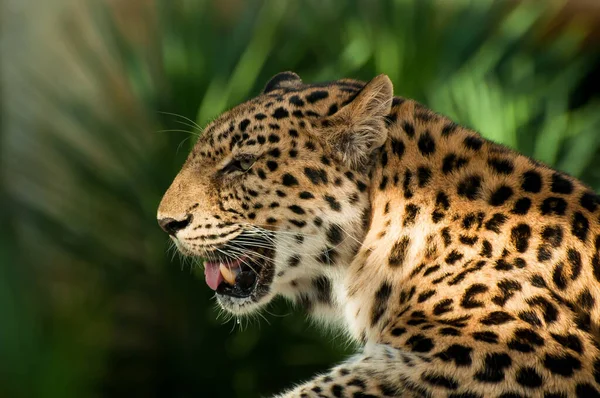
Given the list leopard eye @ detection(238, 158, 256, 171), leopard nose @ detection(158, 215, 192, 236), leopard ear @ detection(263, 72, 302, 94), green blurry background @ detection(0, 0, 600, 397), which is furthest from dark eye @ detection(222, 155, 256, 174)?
green blurry background @ detection(0, 0, 600, 397)

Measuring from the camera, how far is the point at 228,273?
409cm

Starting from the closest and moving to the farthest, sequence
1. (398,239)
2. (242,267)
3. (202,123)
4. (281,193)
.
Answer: (398,239) < (281,193) < (242,267) < (202,123)

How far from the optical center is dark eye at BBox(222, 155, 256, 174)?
394 centimetres

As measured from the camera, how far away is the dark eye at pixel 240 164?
3939 millimetres

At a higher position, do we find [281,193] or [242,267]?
[281,193]

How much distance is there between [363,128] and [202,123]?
3.10 meters

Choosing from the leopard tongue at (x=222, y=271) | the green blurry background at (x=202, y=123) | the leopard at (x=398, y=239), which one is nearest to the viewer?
the leopard at (x=398, y=239)

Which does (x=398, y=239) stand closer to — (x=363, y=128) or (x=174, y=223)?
(x=363, y=128)

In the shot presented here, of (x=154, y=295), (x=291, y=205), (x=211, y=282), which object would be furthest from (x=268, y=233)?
(x=154, y=295)

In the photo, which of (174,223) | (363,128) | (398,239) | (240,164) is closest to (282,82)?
(240,164)

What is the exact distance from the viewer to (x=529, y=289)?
11.2 feet

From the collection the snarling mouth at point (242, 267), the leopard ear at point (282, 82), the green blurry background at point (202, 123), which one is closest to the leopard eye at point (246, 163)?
the snarling mouth at point (242, 267)

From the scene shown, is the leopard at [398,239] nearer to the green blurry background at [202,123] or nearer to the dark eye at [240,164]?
the dark eye at [240,164]

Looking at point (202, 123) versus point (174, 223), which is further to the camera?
point (202, 123)
